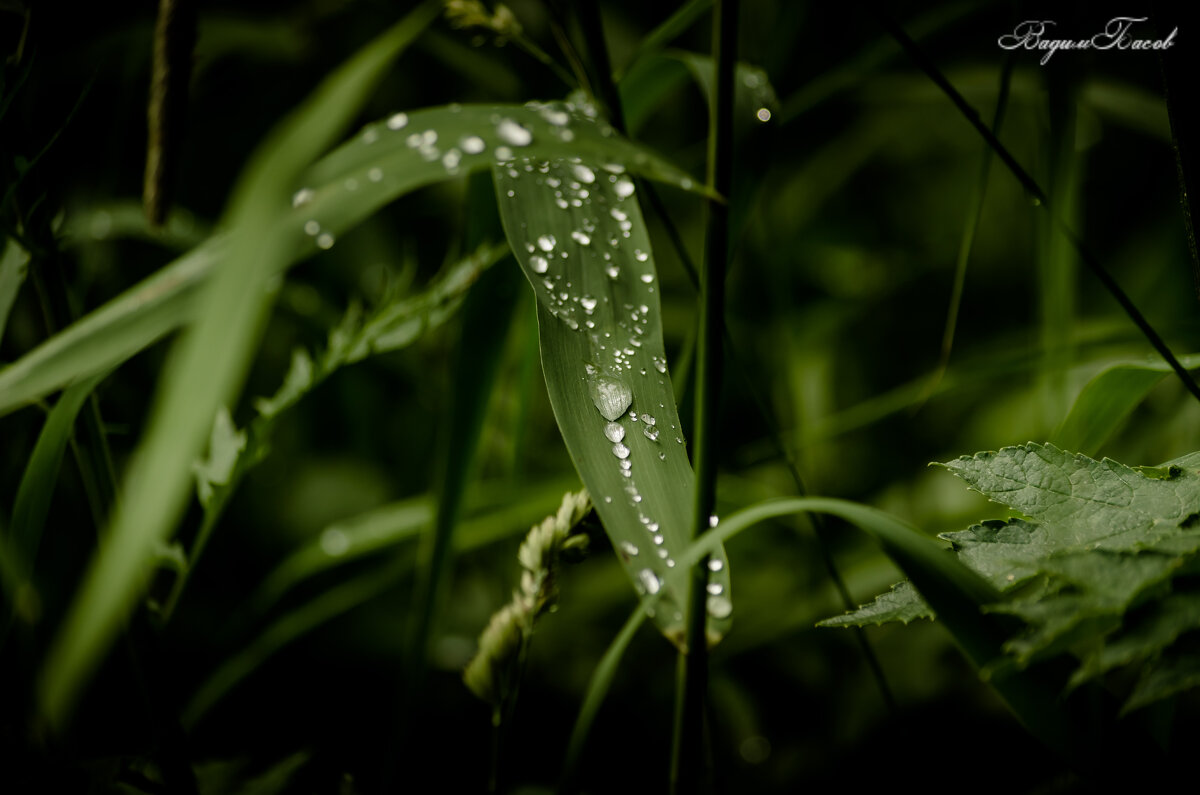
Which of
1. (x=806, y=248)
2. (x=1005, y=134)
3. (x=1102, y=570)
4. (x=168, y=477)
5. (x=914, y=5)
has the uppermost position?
(x=914, y=5)

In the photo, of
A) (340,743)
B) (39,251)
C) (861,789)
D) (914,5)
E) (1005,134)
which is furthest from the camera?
(1005,134)

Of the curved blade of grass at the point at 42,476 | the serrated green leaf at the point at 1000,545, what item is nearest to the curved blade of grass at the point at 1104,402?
the serrated green leaf at the point at 1000,545

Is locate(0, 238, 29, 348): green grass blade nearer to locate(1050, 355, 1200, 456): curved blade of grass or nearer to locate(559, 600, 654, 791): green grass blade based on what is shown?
locate(559, 600, 654, 791): green grass blade

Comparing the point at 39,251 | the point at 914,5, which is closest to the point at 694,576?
the point at 39,251

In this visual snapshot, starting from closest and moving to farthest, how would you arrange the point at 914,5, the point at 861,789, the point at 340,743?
the point at 861,789
the point at 340,743
the point at 914,5

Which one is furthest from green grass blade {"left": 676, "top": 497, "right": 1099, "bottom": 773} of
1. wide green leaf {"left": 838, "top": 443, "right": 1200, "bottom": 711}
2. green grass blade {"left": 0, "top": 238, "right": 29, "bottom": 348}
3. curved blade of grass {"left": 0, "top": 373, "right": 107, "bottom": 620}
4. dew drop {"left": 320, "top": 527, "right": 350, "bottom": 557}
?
dew drop {"left": 320, "top": 527, "right": 350, "bottom": 557}

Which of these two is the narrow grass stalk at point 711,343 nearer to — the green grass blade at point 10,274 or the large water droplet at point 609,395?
the large water droplet at point 609,395

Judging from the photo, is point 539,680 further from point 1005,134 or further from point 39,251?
point 1005,134

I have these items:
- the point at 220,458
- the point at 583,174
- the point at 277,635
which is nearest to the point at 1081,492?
the point at 583,174
